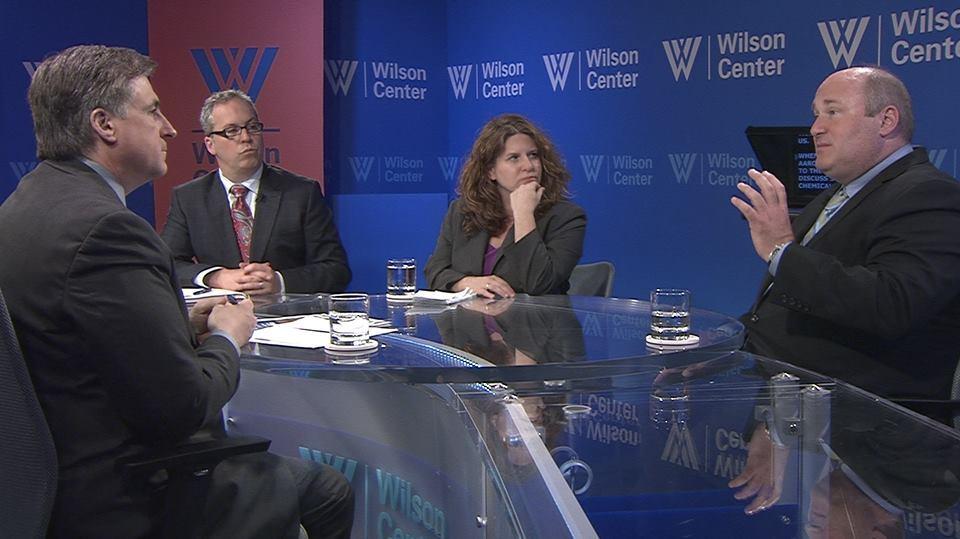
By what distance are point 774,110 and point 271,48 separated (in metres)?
2.82

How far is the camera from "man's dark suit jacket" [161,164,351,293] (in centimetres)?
406

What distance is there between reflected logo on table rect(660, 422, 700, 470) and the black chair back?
1.06m

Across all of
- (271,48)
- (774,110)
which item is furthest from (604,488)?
(271,48)

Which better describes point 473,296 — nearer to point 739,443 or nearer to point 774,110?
point 739,443

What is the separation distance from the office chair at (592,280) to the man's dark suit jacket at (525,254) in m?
0.18

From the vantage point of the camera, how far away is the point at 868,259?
2844 mm

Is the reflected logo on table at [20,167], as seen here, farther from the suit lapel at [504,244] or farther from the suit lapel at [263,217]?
the suit lapel at [504,244]

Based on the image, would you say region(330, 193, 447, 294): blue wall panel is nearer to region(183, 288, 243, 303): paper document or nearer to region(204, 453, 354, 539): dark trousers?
region(183, 288, 243, 303): paper document

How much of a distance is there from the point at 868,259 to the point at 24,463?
2.27 meters

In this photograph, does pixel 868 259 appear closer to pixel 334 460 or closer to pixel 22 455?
pixel 334 460

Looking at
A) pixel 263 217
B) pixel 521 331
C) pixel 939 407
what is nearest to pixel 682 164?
pixel 263 217

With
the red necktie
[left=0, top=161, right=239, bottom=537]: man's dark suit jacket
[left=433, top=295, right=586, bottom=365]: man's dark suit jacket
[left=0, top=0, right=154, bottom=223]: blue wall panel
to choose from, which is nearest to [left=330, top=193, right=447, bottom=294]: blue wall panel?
[left=0, top=0, right=154, bottom=223]: blue wall panel

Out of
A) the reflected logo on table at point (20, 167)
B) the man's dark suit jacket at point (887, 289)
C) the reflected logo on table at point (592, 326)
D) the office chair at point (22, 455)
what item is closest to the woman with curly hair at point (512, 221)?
the reflected logo on table at point (592, 326)

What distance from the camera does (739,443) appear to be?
176 centimetres
